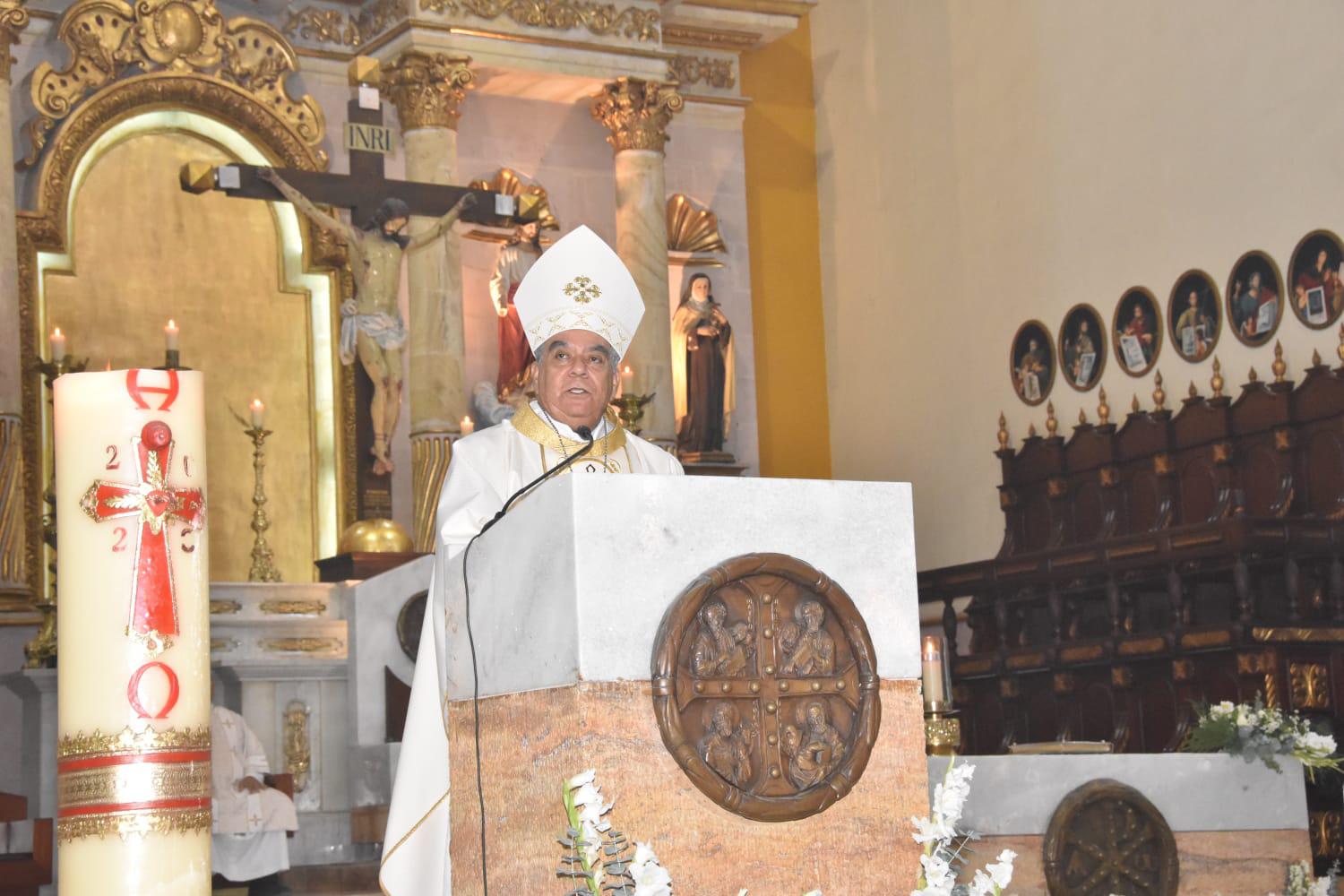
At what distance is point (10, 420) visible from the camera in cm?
1220

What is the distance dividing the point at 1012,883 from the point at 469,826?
112 inches

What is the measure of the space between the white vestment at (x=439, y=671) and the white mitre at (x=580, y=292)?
8.8 inches

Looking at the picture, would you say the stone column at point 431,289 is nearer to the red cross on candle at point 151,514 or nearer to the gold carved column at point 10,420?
the gold carved column at point 10,420

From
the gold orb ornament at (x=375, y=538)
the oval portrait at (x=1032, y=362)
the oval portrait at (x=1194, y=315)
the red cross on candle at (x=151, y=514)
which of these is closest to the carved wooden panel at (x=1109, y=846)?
the red cross on candle at (x=151, y=514)

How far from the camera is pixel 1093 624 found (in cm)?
1214

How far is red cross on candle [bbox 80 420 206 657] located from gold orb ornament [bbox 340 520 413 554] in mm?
9101

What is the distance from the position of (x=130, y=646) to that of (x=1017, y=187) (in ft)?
39.7

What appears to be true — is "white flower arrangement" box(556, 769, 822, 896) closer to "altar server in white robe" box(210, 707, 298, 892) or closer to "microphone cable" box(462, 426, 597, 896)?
"microphone cable" box(462, 426, 597, 896)

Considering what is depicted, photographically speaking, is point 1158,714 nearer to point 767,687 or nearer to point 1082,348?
point 1082,348

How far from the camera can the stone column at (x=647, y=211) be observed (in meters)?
14.7

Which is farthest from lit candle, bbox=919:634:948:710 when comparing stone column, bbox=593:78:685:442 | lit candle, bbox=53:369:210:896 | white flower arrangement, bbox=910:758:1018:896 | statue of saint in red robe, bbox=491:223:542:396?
statue of saint in red robe, bbox=491:223:542:396

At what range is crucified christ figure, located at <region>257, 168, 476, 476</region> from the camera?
40.8ft

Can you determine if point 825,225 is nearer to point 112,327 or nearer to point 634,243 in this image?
point 634,243

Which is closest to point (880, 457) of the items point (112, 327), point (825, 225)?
point (825, 225)
